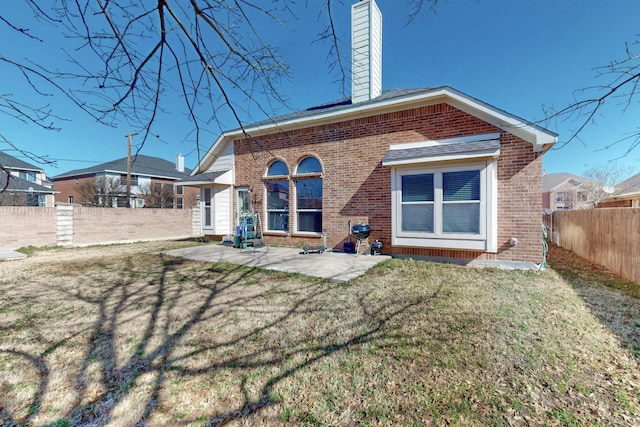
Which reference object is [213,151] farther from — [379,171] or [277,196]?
[379,171]

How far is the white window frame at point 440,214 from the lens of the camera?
20.9ft

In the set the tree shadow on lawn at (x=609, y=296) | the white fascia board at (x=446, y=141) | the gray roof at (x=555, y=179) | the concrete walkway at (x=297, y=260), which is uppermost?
the gray roof at (x=555, y=179)

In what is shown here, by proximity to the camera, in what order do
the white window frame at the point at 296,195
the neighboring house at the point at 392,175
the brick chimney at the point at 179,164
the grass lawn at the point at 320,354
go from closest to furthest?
the grass lawn at the point at 320,354, the neighboring house at the point at 392,175, the white window frame at the point at 296,195, the brick chimney at the point at 179,164

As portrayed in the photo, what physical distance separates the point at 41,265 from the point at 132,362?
7.89 metres

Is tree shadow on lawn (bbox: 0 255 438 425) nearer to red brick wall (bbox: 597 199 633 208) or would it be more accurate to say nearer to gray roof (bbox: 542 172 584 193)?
red brick wall (bbox: 597 199 633 208)

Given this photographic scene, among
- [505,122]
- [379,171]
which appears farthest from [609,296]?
[379,171]

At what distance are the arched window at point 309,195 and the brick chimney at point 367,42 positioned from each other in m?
2.84

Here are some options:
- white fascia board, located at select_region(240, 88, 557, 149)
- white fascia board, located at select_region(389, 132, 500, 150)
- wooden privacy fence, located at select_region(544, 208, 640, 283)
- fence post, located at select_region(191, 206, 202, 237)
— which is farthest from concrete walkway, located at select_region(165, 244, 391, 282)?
fence post, located at select_region(191, 206, 202, 237)

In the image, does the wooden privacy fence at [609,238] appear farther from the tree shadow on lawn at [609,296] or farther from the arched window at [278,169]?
the arched window at [278,169]

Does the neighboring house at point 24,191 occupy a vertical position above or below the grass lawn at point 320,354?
above

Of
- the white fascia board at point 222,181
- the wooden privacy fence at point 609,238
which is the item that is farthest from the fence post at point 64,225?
the wooden privacy fence at point 609,238

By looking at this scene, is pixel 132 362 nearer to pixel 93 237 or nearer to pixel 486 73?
pixel 486 73

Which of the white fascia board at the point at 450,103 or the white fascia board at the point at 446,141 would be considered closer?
the white fascia board at the point at 450,103

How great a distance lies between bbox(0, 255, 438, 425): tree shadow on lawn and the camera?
2.16 metres
